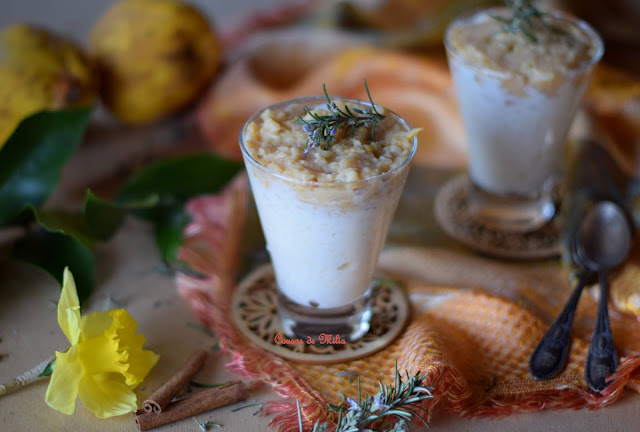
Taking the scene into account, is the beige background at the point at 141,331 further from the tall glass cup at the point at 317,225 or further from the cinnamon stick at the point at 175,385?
the tall glass cup at the point at 317,225

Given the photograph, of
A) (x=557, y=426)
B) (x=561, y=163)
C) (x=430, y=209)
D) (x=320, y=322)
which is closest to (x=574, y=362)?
(x=557, y=426)

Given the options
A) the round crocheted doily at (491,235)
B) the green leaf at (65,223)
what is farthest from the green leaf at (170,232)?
the round crocheted doily at (491,235)

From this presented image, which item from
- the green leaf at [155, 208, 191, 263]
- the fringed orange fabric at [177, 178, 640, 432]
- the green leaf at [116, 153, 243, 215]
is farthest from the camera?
the green leaf at [116, 153, 243, 215]

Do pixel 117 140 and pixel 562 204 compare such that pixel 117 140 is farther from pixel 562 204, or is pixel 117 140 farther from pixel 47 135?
pixel 562 204

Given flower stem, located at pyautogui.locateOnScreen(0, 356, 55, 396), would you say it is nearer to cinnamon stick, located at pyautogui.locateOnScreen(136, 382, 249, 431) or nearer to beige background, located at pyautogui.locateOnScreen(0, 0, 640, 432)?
beige background, located at pyautogui.locateOnScreen(0, 0, 640, 432)

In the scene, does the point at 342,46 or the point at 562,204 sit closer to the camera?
the point at 562,204

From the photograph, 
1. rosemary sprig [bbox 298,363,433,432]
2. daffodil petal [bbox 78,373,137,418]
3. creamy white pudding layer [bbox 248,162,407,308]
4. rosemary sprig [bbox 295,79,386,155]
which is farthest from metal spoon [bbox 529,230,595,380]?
daffodil petal [bbox 78,373,137,418]

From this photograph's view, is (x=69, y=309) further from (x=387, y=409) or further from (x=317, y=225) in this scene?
(x=387, y=409)
